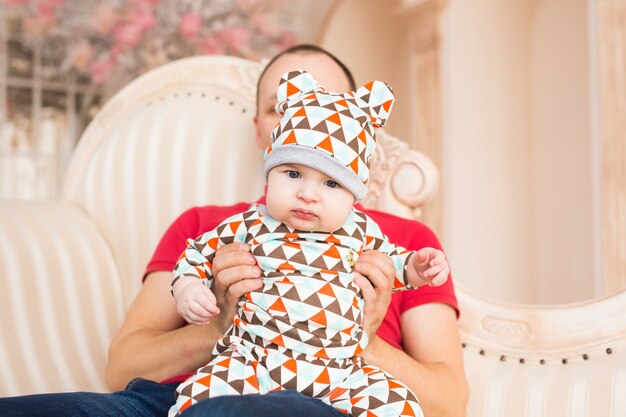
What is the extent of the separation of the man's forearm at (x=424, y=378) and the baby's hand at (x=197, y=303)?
295 mm

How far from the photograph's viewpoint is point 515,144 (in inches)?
175

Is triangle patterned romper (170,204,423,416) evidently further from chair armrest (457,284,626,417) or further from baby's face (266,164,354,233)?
chair armrest (457,284,626,417)

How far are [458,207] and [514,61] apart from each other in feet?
3.15

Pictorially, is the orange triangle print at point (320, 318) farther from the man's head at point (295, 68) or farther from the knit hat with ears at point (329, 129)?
the man's head at point (295, 68)

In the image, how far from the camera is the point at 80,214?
199 cm

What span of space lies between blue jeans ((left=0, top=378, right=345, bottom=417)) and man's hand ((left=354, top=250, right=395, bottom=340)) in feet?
0.68

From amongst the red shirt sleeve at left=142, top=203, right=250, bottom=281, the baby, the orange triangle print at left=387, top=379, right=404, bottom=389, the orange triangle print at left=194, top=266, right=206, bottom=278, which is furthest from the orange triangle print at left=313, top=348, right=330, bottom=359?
the red shirt sleeve at left=142, top=203, right=250, bottom=281

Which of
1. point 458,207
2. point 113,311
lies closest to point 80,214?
point 113,311

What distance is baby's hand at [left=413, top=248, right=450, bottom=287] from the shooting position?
3.89ft

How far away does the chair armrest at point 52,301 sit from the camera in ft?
5.46

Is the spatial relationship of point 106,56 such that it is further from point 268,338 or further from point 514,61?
point 268,338

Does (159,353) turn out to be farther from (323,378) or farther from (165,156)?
(165,156)

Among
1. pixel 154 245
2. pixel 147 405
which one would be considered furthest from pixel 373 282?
pixel 154 245

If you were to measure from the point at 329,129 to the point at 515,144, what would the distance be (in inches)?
137
